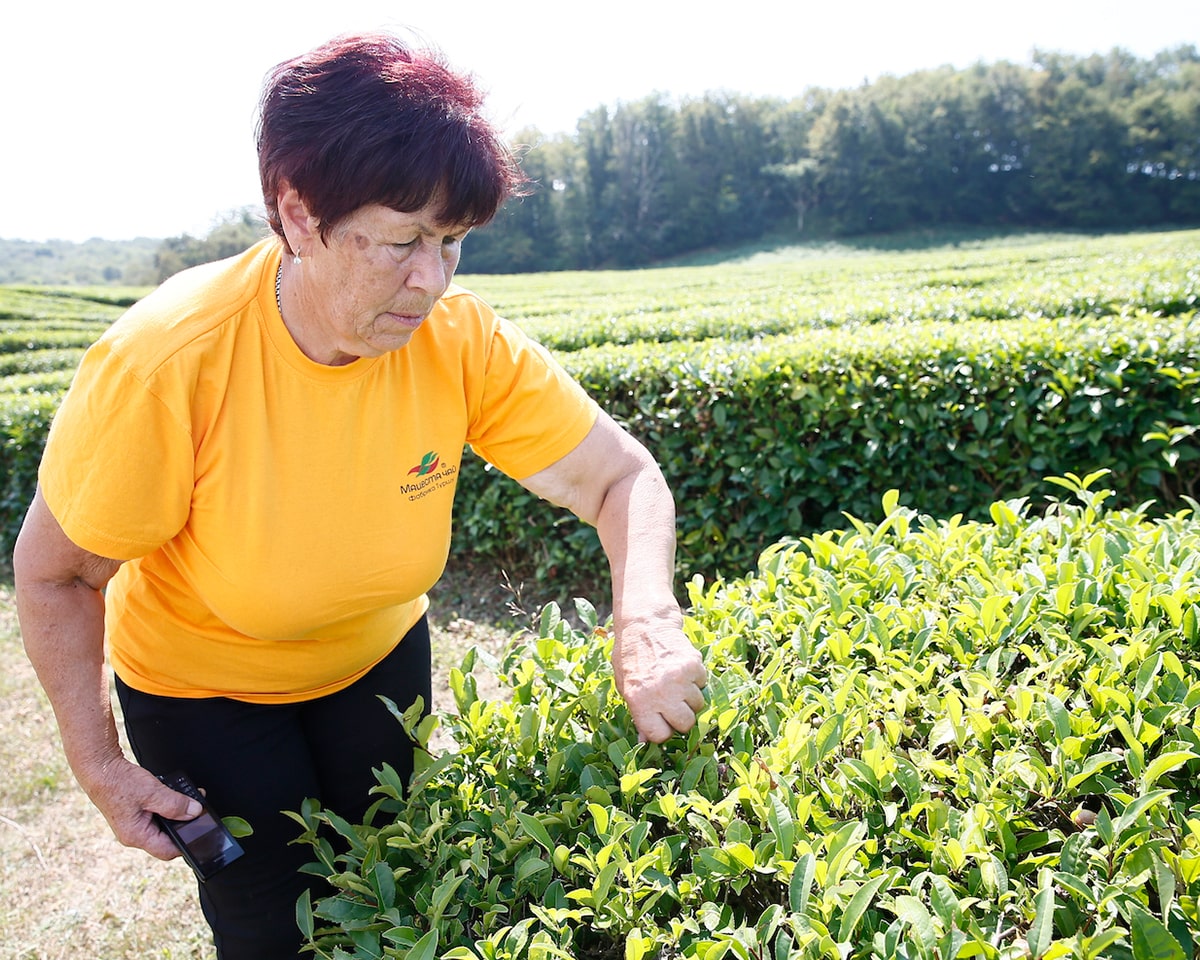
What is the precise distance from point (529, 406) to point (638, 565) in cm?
45

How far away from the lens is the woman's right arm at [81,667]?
1507 mm

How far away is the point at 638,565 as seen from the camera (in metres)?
1.71

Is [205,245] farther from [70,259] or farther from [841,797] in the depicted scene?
[70,259]

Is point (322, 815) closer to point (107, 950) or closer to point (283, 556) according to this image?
point (283, 556)

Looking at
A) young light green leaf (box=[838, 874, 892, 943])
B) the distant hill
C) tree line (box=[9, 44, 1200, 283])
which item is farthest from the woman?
the distant hill

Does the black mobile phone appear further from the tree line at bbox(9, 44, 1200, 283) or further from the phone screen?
the tree line at bbox(9, 44, 1200, 283)

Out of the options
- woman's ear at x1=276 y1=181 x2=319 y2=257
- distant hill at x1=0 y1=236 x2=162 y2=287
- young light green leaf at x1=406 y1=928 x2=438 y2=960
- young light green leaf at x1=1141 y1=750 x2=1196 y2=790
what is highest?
distant hill at x1=0 y1=236 x2=162 y2=287

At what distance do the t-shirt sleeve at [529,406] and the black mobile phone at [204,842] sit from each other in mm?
955

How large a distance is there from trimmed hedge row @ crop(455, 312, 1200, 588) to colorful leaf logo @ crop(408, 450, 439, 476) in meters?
2.44

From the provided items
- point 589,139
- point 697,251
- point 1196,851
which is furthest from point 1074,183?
point 1196,851

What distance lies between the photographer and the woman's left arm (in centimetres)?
147

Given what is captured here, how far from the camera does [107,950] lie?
2875 millimetres

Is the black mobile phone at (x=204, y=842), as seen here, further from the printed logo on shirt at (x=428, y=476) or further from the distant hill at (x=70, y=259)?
the distant hill at (x=70, y=259)

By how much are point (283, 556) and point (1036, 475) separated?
12.4 ft
